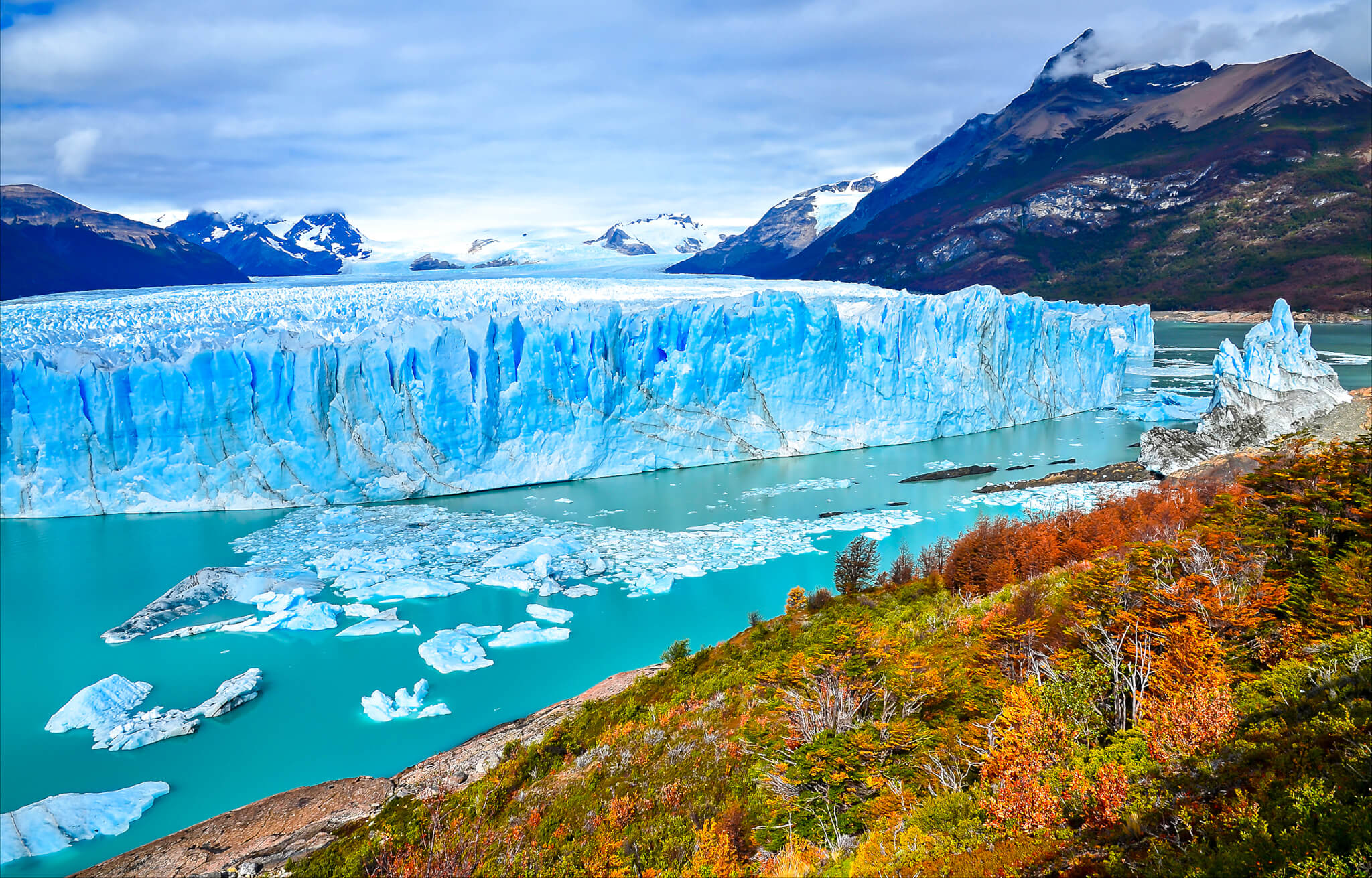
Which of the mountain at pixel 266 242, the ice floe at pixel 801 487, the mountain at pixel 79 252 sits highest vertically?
the mountain at pixel 266 242

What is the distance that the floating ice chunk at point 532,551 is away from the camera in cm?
1285

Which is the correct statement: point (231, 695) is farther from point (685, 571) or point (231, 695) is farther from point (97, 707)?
point (685, 571)

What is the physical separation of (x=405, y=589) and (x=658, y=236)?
98.9 m

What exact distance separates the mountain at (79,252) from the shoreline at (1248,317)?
220 feet

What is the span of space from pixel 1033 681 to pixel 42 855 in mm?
8463

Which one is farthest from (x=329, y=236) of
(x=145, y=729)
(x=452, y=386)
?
(x=145, y=729)

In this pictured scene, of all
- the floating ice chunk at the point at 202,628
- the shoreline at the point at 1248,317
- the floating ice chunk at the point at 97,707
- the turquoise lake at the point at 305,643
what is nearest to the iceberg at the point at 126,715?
the floating ice chunk at the point at 97,707

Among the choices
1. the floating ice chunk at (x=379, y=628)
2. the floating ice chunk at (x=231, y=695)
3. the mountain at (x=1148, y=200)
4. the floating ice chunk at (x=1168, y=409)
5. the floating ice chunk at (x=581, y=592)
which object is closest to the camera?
the floating ice chunk at (x=231, y=695)

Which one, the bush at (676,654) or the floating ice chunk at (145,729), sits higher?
the bush at (676,654)

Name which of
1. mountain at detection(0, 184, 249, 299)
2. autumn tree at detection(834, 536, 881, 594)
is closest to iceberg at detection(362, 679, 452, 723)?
autumn tree at detection(834, 536, 881, 594)

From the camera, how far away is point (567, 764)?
6773 mm

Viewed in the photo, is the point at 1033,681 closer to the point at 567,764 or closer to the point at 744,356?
the point at 567,764

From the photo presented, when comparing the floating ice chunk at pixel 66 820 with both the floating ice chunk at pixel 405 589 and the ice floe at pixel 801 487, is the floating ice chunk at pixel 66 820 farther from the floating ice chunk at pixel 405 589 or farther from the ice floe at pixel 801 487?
the ice floe at pixel 801 487

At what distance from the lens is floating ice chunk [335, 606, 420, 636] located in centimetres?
1049
